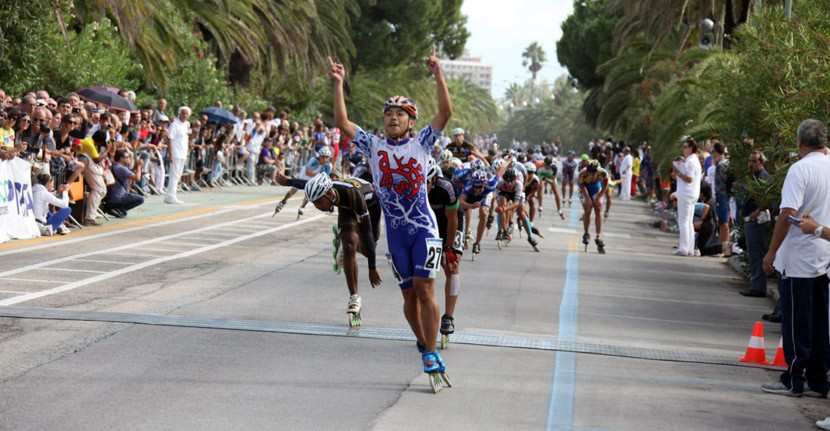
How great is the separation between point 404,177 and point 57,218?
1129cm

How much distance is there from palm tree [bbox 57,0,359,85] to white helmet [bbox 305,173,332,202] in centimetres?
1687

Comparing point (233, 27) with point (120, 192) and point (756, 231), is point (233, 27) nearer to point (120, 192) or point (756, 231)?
point (120, 192)

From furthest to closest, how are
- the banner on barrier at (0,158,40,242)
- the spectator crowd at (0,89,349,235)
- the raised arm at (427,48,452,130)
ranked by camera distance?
the spectator crowd at (0,89,349,235), the banner on barrier at (0,158,40,242), the raised arm at (427,48,452,130)

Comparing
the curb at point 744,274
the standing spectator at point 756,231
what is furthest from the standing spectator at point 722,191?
the standing spectator at point 756,231

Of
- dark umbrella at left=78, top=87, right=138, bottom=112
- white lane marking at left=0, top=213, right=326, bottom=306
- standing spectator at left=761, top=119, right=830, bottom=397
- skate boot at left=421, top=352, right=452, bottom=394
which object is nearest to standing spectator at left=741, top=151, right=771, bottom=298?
standing spectator at left=761, top=119, right=830, bottom=397

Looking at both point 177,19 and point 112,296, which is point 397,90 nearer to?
point 177,19

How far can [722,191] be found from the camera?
2203cm

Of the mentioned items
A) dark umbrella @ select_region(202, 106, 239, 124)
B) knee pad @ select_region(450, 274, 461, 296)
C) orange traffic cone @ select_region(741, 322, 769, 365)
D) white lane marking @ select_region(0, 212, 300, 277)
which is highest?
dark umbrella @ select_region(202, 106, 239, 124)

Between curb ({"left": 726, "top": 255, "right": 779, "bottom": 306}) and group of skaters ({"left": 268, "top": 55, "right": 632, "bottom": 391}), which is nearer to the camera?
group of skaters ({"left": 268, "top": 55, "right": 632, "bottom": 391})

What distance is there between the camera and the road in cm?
798

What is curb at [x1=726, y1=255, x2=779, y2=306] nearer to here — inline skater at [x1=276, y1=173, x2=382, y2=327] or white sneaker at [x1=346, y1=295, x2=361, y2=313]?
inline skater at [x1=276, y1=173, x2=382, y2=327]

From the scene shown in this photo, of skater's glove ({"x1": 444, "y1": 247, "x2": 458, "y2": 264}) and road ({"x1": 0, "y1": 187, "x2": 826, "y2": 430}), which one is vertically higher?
skater's glove ({"x1": 444, "y1": 247, "x2": 458, "y2": 264})

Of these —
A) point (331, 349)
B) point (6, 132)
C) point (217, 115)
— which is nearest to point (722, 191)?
point (6, 132)

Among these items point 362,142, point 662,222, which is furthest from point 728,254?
point 362,142
